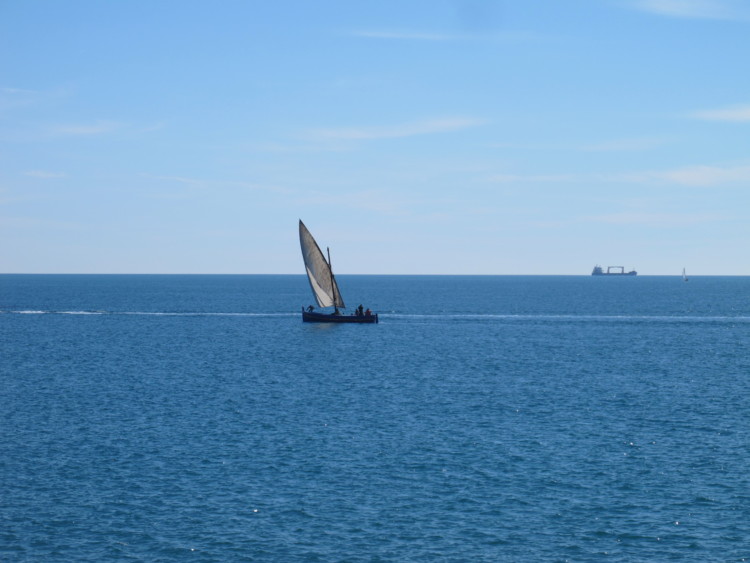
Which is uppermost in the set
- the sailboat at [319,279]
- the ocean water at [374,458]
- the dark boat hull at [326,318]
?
the sailboat at [319,279]

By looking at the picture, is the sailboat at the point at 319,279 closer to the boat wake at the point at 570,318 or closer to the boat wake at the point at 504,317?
the boat wake at the point at 504,317

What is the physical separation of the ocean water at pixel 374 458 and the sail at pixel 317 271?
43.2 meters

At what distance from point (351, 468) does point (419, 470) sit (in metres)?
Answer: 4.07

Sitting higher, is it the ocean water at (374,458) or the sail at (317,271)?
the sail at (317,271)

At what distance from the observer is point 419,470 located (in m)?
50.8

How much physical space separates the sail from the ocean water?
43226mm

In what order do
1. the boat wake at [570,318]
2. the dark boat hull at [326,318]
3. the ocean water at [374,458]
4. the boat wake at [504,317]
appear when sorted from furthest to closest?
1. the boat wake at [570,318]
2. the boat wake at [504,317]
3. the dark boat hull at [326,318]
4. the ocean water at [374,458]

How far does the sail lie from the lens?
15000 centimetres

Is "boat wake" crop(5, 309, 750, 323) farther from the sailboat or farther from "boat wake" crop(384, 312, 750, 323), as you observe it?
the sailboat

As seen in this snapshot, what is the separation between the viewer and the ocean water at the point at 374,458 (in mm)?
39625

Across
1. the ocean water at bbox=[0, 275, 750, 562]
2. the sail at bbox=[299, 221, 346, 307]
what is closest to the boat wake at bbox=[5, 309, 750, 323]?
the sail at bbox=[299, 221, 346, 307]

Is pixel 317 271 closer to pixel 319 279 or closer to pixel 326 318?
pixel 319 279

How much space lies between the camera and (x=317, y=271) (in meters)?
152

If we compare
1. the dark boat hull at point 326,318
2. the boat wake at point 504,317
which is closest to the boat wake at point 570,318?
the boat wake at point 504,317
